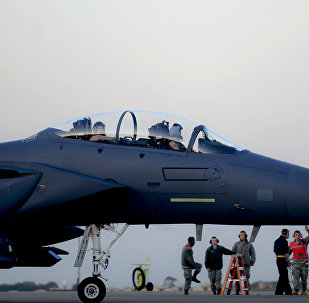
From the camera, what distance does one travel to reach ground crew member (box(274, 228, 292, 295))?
77.2 feet

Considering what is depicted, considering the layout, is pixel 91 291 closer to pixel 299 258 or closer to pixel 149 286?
pixel 299 258

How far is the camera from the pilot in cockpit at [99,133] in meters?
15.8

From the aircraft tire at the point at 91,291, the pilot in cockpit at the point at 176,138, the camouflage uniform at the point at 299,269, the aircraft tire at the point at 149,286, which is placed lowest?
the aircraft tire at the point at 91,291

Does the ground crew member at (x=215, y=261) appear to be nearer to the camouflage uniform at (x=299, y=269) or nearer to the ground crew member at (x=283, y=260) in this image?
the ground crew member at (x=283, y=260)

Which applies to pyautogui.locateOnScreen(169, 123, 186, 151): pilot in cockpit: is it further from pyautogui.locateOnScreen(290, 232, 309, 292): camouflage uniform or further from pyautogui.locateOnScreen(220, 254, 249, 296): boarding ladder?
pyautogui.locateOnScreen(290, 232, 309, 292): camouflage uniform

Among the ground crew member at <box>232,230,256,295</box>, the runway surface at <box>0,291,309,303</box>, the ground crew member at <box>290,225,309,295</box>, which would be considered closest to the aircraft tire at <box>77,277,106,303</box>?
the runway surface at <box>0,291,309,303</box>

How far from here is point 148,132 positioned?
1570 centimetres

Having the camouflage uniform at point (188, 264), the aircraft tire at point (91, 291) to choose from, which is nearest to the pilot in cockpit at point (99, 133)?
the aircraft tire at point (91, 291)

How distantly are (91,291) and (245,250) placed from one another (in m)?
8.94

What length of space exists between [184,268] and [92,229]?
9443 mm

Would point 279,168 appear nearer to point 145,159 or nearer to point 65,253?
point 145,159

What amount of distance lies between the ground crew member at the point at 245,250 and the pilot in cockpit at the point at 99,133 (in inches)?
360

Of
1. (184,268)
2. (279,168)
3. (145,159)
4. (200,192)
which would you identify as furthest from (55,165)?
(184,268)

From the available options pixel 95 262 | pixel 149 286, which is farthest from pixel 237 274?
pixel 95 262
